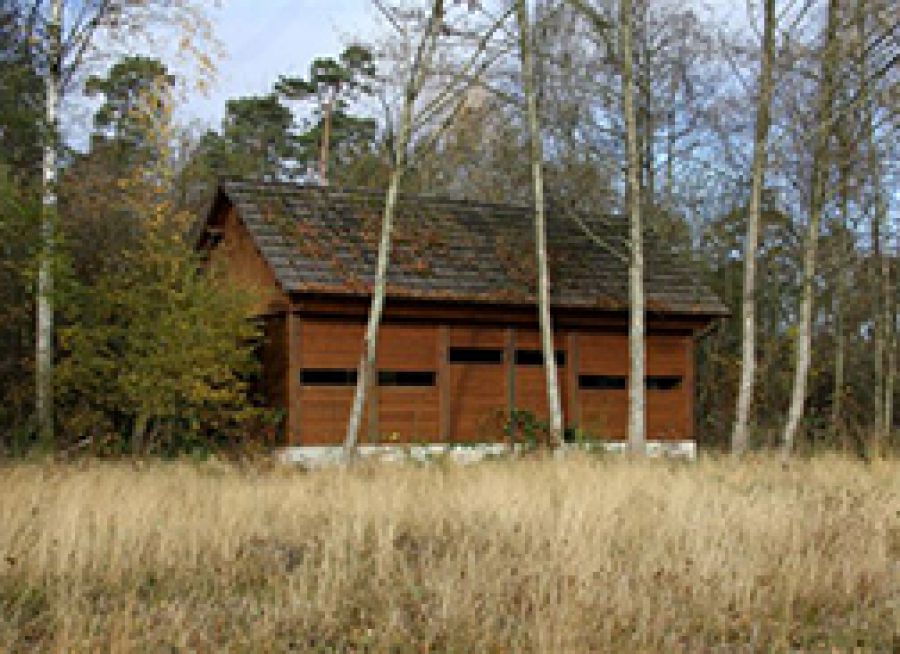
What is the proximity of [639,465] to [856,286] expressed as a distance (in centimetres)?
1622

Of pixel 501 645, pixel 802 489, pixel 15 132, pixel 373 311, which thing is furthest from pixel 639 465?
pixel 15 132

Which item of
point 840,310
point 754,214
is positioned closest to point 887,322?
point 840,310

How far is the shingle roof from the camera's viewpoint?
1733cm

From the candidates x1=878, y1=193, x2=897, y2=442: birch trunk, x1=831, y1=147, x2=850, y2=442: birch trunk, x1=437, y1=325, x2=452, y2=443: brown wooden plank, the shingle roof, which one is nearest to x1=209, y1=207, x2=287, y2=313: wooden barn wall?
the shingle roof

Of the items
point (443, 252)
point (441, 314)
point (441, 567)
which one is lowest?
point (441, 567)

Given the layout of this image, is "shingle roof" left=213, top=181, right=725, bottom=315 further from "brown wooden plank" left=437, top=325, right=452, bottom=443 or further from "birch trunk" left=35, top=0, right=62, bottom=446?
"birch trunk" left=35, top=0, right=62, bottom=446

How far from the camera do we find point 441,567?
24.8 feet

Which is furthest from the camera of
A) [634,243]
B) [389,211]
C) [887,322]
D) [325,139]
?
[325,139]

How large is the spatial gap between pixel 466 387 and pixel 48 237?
24.2 ft

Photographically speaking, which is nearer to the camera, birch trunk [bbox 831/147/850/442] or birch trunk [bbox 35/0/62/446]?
birch trunk [bbox 35/0/62/446]

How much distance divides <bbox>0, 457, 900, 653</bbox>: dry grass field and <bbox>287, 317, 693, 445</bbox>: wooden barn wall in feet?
19.7

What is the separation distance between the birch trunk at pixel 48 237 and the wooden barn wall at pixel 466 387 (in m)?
3.56

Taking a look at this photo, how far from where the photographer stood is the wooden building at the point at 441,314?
1716 centimetres

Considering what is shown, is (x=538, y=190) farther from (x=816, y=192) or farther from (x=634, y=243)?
(x=816, y=192)
